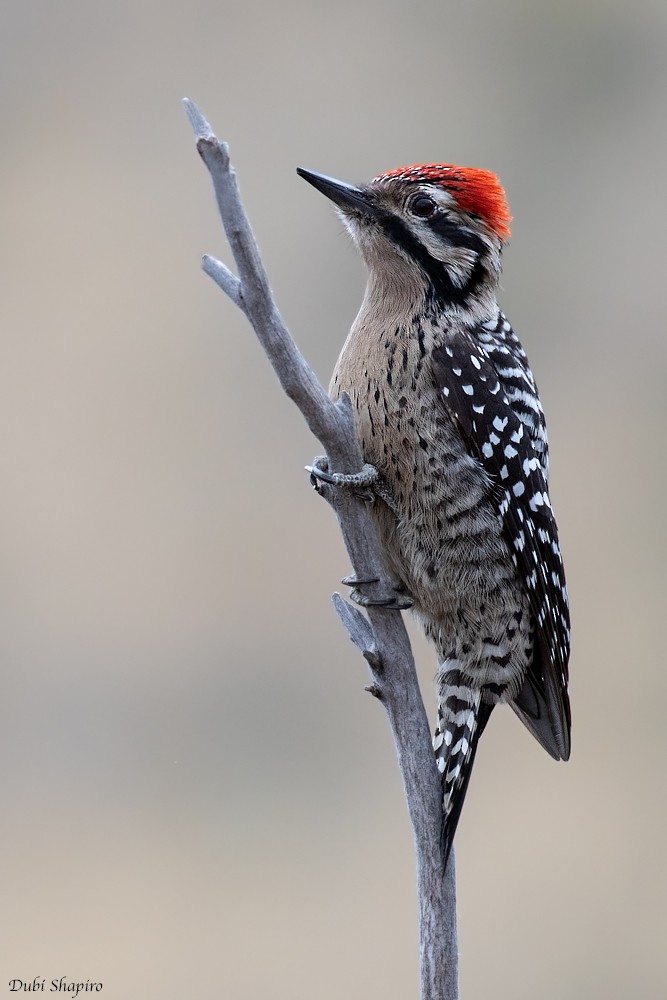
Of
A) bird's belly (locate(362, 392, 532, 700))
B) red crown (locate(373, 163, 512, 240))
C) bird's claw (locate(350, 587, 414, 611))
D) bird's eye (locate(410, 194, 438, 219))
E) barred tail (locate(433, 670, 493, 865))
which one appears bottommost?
barred tail (locate(433, 670, 493, 865))

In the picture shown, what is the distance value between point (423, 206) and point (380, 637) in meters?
1.22

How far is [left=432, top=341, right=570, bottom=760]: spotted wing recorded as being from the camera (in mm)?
3096

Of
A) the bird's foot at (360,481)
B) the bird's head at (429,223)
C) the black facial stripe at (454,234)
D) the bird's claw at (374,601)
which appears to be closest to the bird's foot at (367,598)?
the bird's claw at (374,601)

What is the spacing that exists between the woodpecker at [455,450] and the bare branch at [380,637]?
24cm

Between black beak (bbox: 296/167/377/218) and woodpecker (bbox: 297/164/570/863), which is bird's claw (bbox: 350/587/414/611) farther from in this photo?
black beak (bbox: 296/167/377/218)

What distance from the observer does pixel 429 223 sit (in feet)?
10.5

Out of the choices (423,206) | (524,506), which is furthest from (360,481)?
(423,206)

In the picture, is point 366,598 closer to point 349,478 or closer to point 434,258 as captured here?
point 349,478

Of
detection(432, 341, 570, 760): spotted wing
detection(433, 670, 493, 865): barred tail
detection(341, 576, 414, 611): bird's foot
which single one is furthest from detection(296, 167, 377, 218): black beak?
detection(433, 670, 493, 865): barred tail

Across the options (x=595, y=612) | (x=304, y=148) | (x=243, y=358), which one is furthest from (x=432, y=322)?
(x=304, y=148)

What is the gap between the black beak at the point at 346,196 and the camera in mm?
3111

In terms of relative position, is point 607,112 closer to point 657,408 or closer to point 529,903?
point 657,408

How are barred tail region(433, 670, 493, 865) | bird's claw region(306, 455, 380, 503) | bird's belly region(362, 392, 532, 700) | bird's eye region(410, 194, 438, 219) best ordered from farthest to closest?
bird's eye region(410, 194, 438, 219)
bird's belly region(362, 392, 532, 700)
barred tail region(433, 670, 493, 865)
bird's claw region(306, 455, 380, 503)

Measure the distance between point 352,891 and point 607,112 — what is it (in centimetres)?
580
